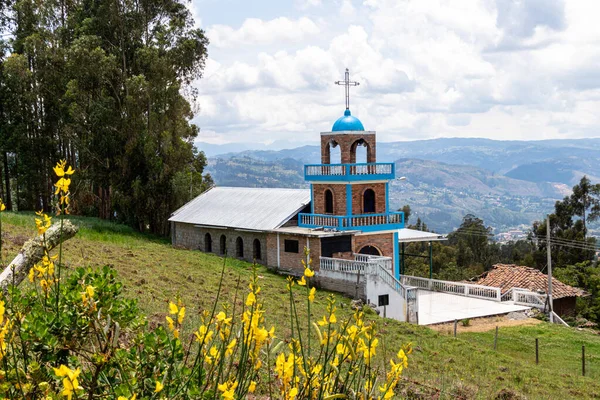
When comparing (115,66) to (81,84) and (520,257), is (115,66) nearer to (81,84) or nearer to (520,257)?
(81,84)

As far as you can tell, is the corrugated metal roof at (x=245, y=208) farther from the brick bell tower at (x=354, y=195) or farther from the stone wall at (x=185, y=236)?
the brick bell tower at (x=354, y=195)

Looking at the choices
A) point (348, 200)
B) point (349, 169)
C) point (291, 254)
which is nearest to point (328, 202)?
point (348, 200)

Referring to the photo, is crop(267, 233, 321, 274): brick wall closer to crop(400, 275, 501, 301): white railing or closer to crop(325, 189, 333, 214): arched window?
crop(325, 189, 333, 214): arched window

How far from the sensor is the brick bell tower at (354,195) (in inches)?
1089

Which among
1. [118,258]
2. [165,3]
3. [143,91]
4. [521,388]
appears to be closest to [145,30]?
[165,3]

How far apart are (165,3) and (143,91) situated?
259 inches

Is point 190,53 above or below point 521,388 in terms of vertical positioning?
above

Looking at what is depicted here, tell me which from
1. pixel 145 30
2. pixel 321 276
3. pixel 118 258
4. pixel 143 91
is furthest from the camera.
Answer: pixel 145 30

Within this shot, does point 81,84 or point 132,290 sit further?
point 81,84

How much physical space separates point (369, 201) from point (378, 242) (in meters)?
1.97

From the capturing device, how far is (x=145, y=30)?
129 feet

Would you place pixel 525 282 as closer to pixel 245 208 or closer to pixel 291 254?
pixel 291 254

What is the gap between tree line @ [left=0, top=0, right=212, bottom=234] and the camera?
123 ft

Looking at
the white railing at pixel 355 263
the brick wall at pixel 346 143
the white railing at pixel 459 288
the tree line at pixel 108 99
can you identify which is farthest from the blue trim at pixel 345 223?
the tree line at pixel 108 99
